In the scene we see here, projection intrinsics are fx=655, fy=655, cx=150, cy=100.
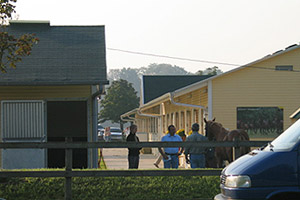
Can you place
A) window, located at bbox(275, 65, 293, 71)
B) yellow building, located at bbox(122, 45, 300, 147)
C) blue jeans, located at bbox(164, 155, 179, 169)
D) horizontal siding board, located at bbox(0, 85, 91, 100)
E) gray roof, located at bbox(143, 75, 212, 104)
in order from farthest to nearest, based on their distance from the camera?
gray roof, located at bbox(143, 75, 212, 104) → window, located at bbox(275, 65, 293, 71) → yellow building, located at bbox(122, 45, 300, 147) → horizontal siding board, located at bbox(0, 85, 91, 100) → blue jeans, located at bbox(164, 155, 179, 169)

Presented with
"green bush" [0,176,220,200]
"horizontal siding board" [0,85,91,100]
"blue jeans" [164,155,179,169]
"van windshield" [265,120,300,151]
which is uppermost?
"horizontal siding board" [0,85,91,100]

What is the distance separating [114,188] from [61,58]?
26.2ft

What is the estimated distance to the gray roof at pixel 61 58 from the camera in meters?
18.7

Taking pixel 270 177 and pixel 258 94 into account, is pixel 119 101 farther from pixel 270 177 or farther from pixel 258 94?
pixel 270 177

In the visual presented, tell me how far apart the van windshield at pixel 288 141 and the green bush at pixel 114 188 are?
4118mm

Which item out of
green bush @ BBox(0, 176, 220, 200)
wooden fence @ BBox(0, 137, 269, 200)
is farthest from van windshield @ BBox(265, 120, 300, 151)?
green bush @ BBox(0, 176, 220, 200)

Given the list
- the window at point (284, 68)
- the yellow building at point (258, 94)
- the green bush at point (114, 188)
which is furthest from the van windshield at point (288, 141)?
the window at point (284, 68)

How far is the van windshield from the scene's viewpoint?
8289mm

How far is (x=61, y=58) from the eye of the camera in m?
20.3

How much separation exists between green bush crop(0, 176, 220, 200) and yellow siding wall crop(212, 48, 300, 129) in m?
12.9

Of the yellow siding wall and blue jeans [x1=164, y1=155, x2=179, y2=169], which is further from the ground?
the yellow siding wall

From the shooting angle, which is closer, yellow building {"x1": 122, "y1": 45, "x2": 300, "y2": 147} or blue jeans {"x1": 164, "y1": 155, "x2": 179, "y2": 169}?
blue jeans {"x1": 164, "y1": 155, "x2": 179, "y2": 169}

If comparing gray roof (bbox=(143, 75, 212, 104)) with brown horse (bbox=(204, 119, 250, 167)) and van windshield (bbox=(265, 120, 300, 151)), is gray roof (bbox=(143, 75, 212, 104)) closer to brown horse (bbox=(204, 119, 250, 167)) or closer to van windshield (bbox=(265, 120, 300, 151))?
brown horse (bbox=(204, 119, 250, 167))

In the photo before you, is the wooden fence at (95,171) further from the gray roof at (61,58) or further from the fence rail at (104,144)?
the gray roof at (61,58)
